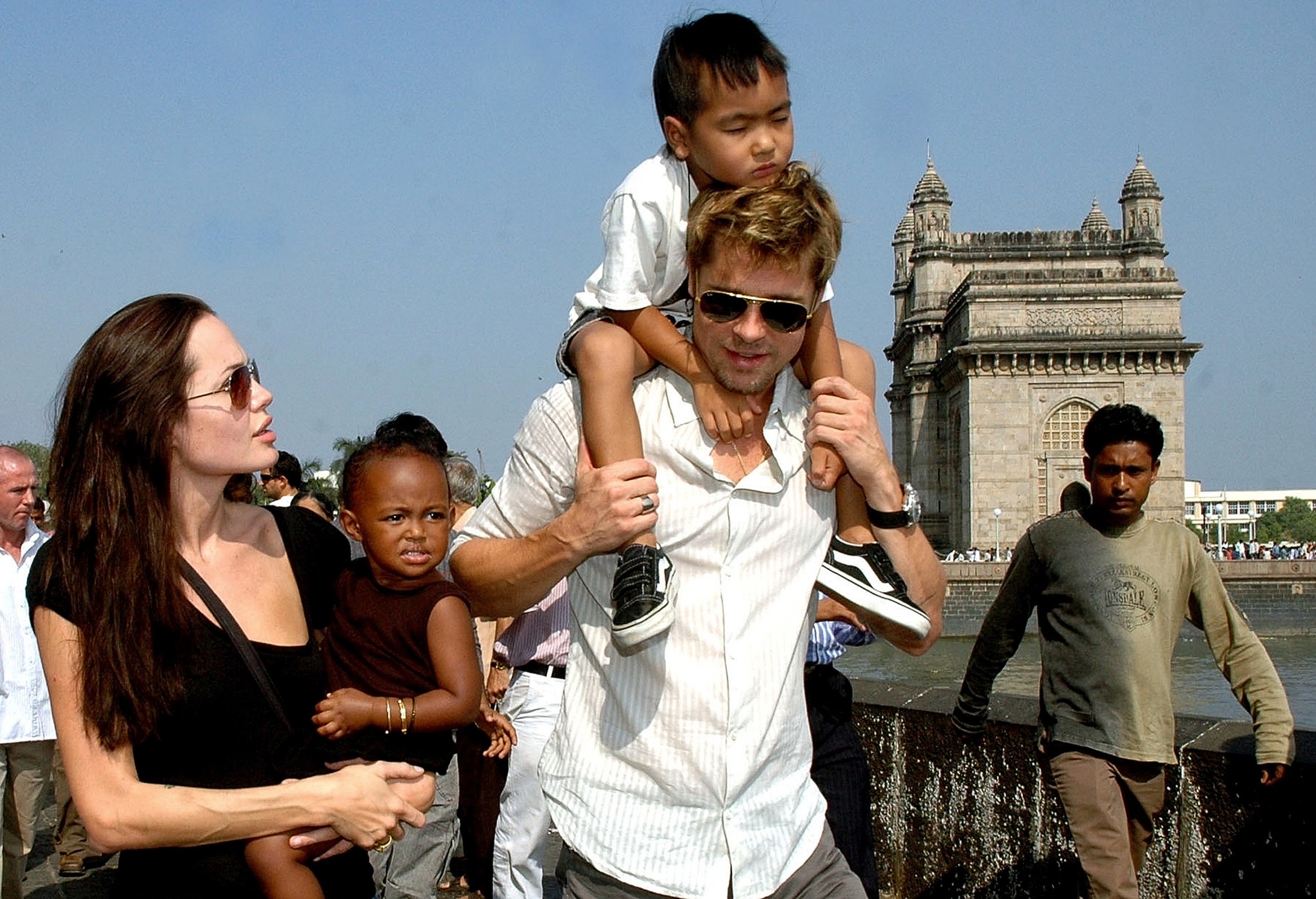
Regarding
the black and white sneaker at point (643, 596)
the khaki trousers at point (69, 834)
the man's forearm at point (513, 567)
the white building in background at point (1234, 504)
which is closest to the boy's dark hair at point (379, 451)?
the man's forearm at point (513, 567)

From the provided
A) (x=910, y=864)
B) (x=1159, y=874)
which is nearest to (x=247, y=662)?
(x=1159, y=874)

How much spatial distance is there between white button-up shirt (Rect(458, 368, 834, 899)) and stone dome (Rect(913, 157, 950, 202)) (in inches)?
2638

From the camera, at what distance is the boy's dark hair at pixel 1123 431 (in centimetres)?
491

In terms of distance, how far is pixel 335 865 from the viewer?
8.33ft

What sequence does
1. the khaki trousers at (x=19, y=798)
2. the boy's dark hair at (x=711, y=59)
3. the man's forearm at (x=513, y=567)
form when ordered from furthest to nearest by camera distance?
the khaki trousers at (x=19, y=798), the boy's dark hair at (x=711, y=59), the man's forearm at (x=513, y=567)

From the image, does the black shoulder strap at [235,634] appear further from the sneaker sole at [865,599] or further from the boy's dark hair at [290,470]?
the boy's dark hair at [290,470]

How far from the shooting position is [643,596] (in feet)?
7.90

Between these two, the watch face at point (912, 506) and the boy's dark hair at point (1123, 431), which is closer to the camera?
the watch face at point (912, 506)

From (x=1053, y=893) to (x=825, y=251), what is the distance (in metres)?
3.58

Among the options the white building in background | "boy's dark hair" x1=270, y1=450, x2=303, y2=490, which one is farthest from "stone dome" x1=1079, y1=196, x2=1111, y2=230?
the white building in background

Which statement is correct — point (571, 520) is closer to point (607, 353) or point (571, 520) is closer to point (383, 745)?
point (607, 353)

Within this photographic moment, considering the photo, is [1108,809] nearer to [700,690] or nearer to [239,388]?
[700,690]

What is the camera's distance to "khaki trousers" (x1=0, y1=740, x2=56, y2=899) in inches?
238

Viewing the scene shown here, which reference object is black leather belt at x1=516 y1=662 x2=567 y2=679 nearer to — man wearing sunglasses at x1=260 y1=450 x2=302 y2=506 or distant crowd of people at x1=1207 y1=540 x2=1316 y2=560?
man wearing sunglasses at x1=260 y1=450 x2=302 y2=506
